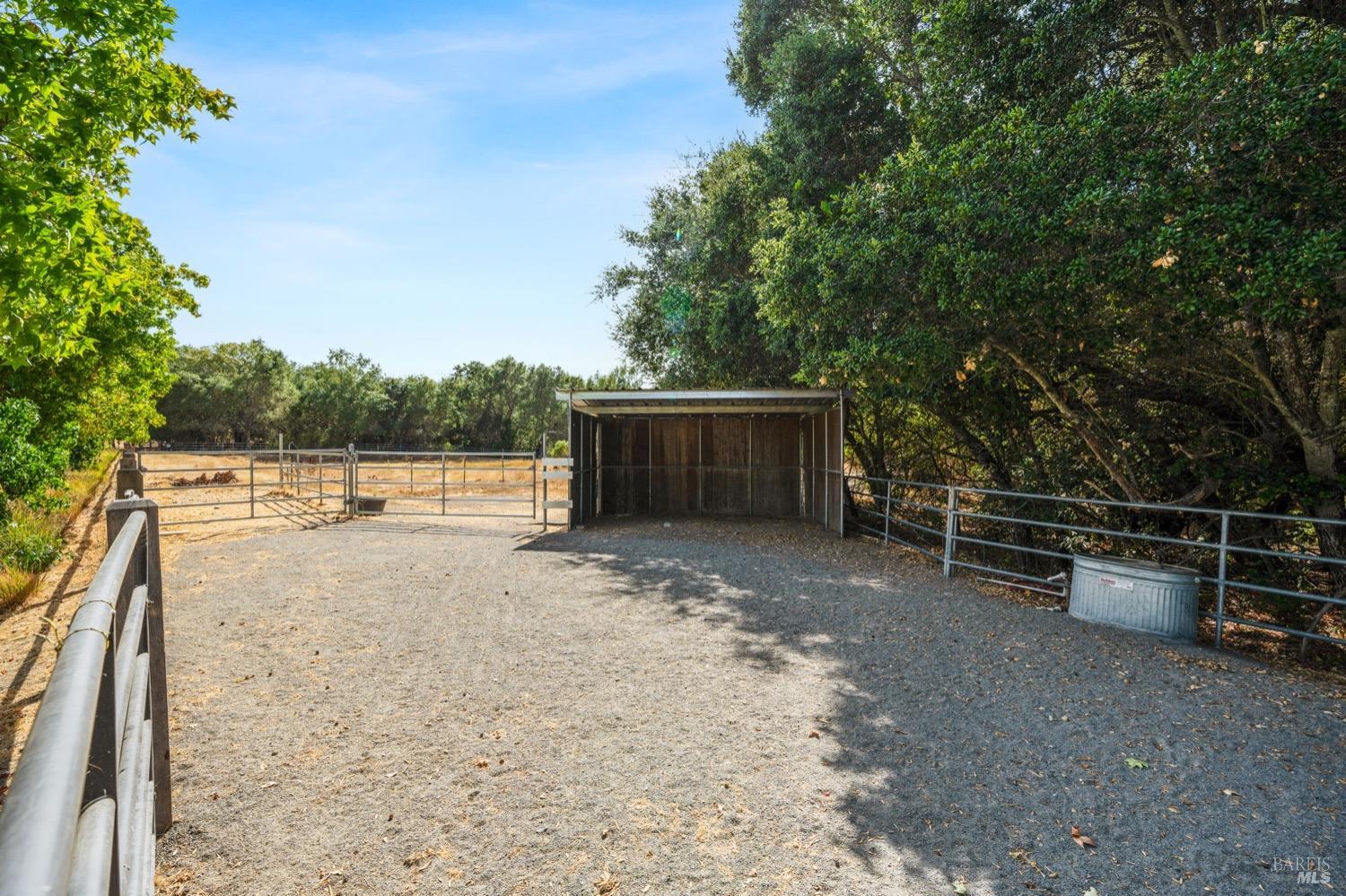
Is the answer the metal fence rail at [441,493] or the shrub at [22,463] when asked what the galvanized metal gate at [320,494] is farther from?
the shrub at [22,463]

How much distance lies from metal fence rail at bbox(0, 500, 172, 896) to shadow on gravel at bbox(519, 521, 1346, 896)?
245 centimetres

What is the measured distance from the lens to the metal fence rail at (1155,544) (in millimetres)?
5293

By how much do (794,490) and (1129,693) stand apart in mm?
9092

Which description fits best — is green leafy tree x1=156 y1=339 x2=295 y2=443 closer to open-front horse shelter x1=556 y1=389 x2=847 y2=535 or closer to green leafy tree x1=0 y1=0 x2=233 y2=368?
open-front horse shelter x1=556 y1=389 x2=847 y2=535

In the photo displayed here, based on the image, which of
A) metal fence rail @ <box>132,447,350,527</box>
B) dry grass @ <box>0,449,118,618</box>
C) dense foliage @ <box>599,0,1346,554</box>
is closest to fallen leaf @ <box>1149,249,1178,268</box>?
dense foliage @ <box>599,0,1346,554</box>

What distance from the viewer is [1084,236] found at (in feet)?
17.6

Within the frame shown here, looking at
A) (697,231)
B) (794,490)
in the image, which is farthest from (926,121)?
(794,490)

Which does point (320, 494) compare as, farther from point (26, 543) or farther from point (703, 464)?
point (703, 464)

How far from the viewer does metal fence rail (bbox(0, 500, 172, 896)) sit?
0.50 meters

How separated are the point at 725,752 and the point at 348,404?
4870cm

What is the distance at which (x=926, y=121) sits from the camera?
7.62 m

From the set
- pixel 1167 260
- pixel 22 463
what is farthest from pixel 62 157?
pixel 1167 260

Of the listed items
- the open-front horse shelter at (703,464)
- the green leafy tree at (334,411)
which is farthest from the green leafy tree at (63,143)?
the green leafy tree at (334,411)

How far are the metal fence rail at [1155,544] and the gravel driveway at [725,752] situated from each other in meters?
0.88
